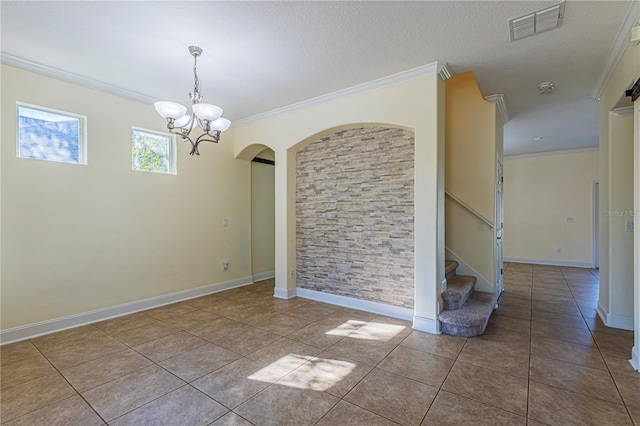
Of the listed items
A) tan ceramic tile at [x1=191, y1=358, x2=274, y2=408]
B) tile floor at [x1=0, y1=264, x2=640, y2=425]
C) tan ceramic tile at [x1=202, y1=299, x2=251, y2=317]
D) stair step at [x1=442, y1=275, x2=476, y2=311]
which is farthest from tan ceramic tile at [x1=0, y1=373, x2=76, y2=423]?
stair step at [x1=442, y1=275, x2=476, y2=311]

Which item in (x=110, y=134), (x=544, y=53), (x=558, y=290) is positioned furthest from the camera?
(x=558, y=290)

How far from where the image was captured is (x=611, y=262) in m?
3.46

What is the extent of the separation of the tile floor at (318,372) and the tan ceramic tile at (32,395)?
0.04 feet

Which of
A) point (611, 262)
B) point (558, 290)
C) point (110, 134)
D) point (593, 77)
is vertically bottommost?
point (558, 290)

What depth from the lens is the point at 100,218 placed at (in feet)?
12.4

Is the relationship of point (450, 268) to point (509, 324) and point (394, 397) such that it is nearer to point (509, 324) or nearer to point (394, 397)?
point (509, 324)

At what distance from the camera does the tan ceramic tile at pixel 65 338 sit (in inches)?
119

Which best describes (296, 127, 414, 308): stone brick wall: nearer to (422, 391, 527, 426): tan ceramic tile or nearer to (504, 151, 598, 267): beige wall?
(422, 391, 527, 426): tan ceramic tile

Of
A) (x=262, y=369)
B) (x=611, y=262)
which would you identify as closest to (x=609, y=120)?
(x=611, y=262)

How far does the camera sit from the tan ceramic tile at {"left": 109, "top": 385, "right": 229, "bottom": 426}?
6.31ft

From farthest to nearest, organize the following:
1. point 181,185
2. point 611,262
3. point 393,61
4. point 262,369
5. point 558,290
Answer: point 558,290, point 181,185, point 611,262, point 393,61, point 262,369

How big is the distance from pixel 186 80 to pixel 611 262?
5519 mm

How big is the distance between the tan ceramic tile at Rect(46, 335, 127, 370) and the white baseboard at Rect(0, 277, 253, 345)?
52cm

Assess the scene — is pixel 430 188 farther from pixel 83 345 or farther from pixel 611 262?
pixel 83 345
